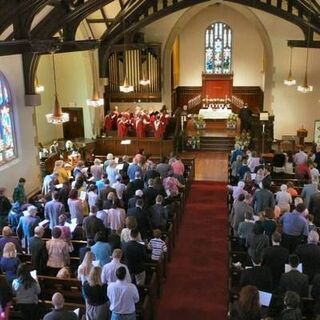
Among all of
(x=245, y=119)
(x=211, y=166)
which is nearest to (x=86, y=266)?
(x=211, y=166)

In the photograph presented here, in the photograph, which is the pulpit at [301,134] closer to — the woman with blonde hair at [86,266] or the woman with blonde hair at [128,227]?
the woman with blonde hair at [128,227]

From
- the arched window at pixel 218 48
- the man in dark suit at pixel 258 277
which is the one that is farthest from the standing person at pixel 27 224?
the arched window at pixel 218 48

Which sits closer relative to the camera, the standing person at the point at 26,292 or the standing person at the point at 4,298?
the standing person at the point at 4,298

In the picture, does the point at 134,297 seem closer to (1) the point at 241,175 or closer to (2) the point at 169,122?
(1) the point at 241,175

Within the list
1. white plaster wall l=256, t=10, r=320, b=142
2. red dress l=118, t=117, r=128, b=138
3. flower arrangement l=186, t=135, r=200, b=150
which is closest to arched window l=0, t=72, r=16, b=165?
red dress l=118, t=117, r=128, b=138

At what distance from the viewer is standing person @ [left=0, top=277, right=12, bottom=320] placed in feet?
20.8

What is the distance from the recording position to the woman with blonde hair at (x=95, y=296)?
6290 mm

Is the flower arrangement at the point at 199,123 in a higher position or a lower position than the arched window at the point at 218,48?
lower

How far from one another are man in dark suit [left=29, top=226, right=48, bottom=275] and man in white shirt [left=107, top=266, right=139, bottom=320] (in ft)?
6.38

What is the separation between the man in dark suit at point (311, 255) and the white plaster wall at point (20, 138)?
8.62 metres

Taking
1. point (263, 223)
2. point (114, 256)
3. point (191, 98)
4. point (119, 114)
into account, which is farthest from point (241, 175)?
Answer: point (191, 98)

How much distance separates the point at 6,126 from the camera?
13578 mm

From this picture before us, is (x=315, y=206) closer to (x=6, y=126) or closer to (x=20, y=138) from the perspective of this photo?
(x=20, y=138)

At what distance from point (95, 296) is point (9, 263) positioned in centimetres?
171
